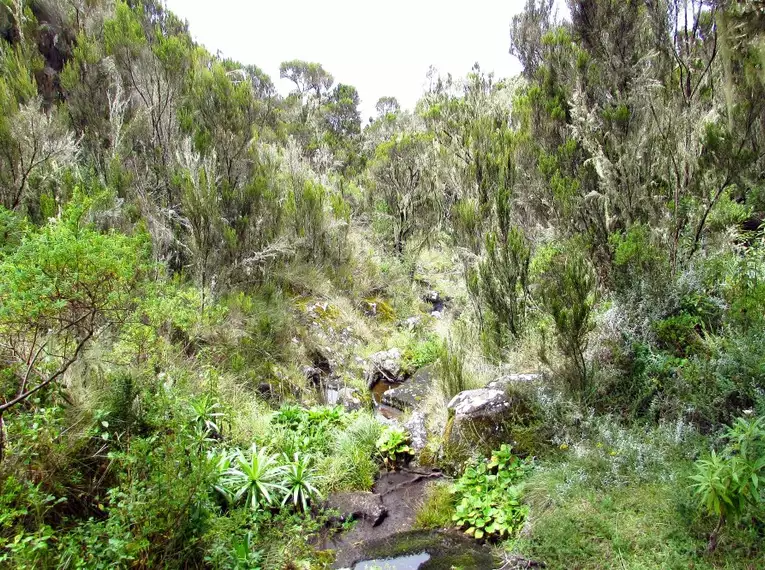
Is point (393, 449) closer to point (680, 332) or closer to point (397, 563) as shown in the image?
point (397, 563)

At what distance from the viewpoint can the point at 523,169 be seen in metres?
7.83

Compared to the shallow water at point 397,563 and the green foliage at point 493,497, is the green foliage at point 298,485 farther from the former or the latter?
the green foliage at point 493,497

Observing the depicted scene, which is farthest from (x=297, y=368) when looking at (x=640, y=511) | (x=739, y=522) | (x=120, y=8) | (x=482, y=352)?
(x=120, y=8)

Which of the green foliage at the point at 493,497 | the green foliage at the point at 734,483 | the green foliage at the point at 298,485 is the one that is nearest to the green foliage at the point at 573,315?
the green foliage at the point at 493,497

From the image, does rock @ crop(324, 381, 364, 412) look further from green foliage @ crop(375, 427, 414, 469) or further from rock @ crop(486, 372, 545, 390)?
rock @ crop(486, 372, 545, 390)

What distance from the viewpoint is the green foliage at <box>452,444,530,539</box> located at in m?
3.53

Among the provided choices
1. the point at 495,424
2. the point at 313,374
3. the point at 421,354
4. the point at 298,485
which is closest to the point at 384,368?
the point at 421,354

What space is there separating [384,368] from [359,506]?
3.50 m

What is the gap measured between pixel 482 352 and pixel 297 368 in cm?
283

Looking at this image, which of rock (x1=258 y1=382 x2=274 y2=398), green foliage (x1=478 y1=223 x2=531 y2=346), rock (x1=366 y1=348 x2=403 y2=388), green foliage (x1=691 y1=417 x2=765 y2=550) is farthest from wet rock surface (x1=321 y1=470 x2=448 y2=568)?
rock (x1=366 y1=348 x2=403 y2=388)

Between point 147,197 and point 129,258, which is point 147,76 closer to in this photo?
point 147,197

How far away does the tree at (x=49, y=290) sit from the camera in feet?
8.21

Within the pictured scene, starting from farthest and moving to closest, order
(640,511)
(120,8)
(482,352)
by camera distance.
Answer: (120,8) → (482,352) → (640,511)

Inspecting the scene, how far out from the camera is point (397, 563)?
3.41 metres
